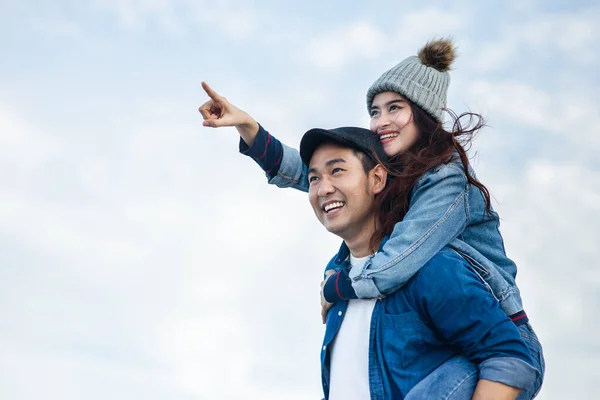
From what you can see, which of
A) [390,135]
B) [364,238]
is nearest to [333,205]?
[364,238]

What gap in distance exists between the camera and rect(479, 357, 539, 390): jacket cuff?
12.8 feet

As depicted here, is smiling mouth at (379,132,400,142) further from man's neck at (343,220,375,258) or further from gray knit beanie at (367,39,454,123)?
man's neck at (343,220,375,258)

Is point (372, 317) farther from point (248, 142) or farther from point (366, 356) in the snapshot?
point (248, 142)

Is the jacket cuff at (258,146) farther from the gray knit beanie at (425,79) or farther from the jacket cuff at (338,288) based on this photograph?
the jacket cuff at (338,288)

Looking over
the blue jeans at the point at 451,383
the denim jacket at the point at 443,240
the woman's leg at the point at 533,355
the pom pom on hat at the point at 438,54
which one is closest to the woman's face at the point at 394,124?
the denim jacket at the point at 443,240

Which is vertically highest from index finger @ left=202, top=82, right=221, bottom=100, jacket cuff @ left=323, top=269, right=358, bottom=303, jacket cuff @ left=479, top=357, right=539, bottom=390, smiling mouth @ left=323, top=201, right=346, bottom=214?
index finger @ left=202, top=82, right=221, bottom=100

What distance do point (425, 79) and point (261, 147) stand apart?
129 centimetres

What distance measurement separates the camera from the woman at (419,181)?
4266 mm

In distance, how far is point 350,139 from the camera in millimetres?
4840

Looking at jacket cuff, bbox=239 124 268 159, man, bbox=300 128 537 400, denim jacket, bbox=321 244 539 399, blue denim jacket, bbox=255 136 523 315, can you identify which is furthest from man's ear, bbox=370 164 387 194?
jacket cuff, bbox=239 124 268 159

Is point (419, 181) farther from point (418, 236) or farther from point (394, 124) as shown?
point (394, 124)

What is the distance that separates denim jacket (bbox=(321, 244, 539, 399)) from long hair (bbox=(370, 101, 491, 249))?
1.63ft

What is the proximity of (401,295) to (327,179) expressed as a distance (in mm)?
978

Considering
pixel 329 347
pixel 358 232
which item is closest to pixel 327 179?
pixel 358 232
